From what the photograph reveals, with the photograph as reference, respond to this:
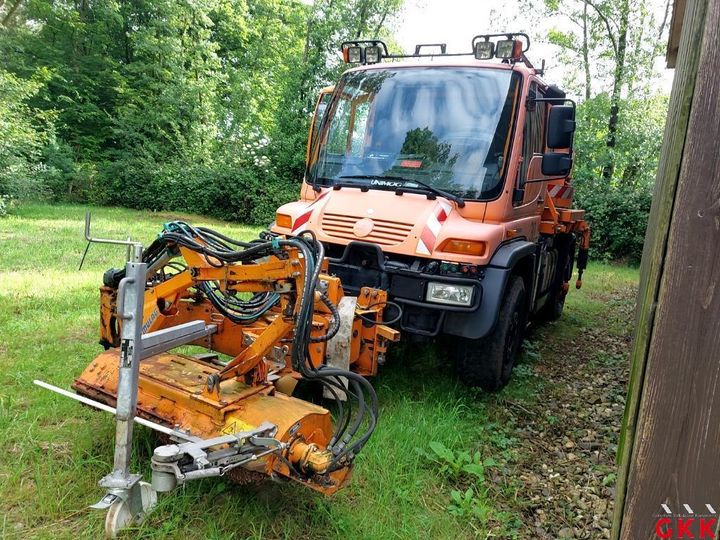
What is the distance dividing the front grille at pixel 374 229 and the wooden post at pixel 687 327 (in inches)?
102

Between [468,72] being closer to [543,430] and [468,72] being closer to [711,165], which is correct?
[543,430]

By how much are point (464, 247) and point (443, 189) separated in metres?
0.66

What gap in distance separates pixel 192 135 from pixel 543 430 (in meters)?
18.7

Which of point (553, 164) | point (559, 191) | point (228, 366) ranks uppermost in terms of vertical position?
Answer: point (553, 164)

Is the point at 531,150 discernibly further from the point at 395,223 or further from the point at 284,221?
the point at 284,221

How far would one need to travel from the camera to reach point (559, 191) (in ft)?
20.4

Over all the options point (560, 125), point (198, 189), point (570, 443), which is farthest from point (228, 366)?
point (198, 189)

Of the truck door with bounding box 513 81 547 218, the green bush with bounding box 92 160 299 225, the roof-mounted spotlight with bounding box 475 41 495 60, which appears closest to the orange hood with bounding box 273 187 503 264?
the truck door with bounding box 513 81 547 218

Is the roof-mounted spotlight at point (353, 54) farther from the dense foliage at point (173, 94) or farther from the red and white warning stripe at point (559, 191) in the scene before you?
the dense foliage at point (173, 94)

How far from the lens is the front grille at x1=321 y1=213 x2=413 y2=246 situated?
152 inches

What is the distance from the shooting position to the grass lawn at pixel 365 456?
2.55m

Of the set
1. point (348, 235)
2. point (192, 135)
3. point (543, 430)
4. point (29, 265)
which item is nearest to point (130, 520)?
point (348, 235)

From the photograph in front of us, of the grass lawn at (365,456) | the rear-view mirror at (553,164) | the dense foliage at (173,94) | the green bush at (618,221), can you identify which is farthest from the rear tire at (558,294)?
the dense foliage at (173,94)

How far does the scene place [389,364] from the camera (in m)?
4.57
